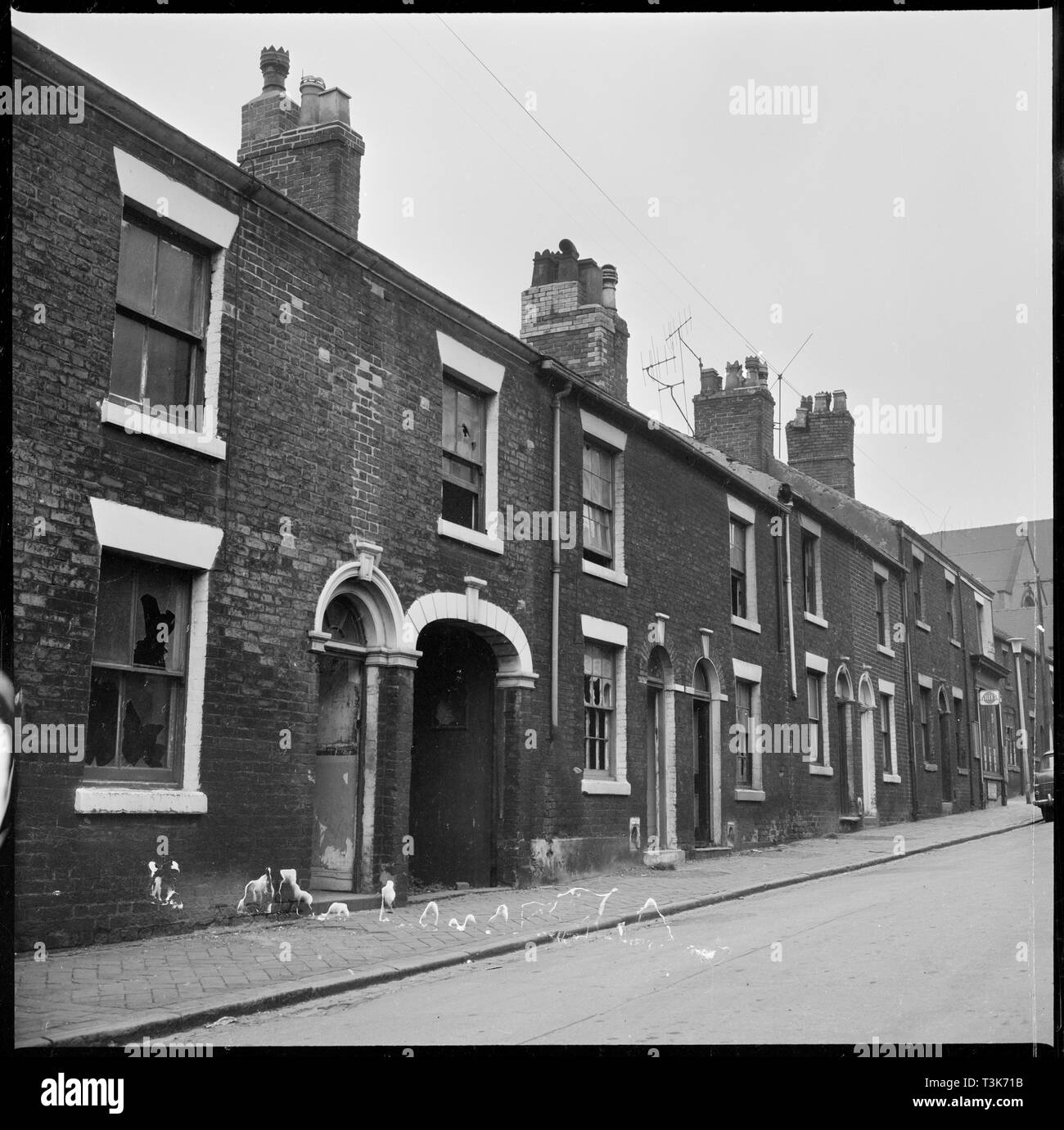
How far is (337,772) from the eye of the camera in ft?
38.8

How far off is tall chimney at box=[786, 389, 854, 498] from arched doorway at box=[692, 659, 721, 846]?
12.6 meters

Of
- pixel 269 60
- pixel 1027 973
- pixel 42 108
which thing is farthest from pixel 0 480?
pixel 269 60

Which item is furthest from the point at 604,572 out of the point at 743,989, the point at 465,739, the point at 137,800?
the point at 743,989

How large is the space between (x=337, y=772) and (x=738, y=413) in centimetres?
1527

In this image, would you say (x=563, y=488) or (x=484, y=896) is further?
(x=563, y=488)

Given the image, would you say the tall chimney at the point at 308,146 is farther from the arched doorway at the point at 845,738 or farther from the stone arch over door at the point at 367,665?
the arched doorway at the point at 845,738

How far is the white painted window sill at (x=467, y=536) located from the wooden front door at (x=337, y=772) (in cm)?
179

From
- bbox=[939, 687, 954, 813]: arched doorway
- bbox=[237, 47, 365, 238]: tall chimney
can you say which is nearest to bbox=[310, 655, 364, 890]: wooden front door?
bbox=[237, 47, 365, 238]: tall chimney

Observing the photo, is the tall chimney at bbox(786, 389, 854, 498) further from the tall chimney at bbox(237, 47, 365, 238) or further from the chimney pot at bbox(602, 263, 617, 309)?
the tall chimney at bbox(237, 47, 365, 238)

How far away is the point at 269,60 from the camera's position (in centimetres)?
1336

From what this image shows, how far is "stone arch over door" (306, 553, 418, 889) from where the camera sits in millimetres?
11570
